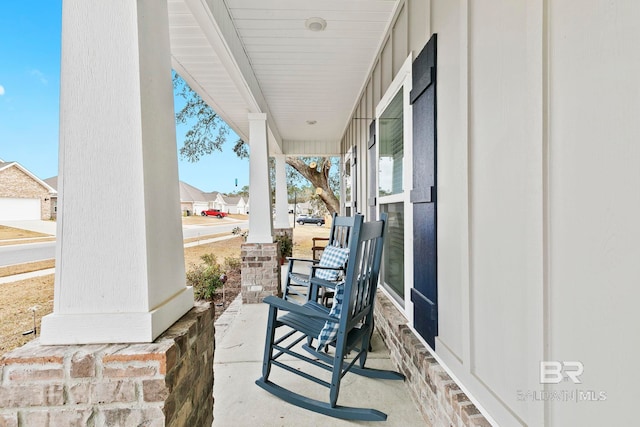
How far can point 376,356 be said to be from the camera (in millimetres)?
2553

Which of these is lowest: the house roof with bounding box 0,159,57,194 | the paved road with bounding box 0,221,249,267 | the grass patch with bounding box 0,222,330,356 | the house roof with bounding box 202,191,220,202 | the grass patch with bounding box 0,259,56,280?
the grass patch with bounding box 0,222,330,356

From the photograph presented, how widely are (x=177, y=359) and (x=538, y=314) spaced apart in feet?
3.82

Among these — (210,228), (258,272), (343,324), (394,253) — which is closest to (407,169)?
(394,253)

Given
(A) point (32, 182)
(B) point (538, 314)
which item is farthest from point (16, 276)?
(B) point (538, 314)

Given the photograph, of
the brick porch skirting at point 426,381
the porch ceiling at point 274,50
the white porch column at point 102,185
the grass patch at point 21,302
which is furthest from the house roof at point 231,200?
the white porch column at point 102,185

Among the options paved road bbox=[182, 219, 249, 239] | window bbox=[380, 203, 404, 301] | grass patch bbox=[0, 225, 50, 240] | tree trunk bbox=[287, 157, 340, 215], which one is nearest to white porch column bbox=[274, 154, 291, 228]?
paved road bbox=[182, 219, 249, 239]

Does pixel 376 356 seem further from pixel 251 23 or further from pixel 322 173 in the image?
pixel 322 173

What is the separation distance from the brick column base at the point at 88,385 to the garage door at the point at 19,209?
83 cm

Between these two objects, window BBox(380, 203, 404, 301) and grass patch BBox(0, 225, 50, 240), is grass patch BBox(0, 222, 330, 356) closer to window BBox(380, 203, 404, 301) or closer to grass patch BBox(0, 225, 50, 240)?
grass patch BBox(0, 225, 50, 240)

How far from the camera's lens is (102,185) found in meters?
1.03

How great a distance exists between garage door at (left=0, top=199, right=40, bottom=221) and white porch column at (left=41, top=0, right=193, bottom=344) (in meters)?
0.75

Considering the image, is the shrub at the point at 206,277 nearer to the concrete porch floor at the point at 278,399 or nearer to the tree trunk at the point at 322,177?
the concrete porch floor at the point at 278,399

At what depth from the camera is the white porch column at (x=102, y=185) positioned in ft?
3.36

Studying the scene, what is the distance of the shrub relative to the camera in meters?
4.86
